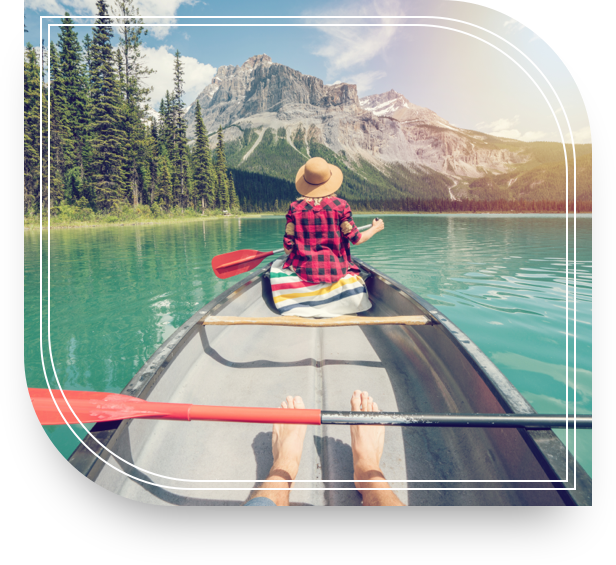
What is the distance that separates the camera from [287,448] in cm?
168

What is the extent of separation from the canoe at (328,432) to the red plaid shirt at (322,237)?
0.68 m

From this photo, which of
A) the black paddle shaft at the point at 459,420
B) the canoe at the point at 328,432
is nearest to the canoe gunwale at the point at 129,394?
the canoe at the point at 328,432

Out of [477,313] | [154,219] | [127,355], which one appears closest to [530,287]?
[477,313]

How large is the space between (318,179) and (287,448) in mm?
2407

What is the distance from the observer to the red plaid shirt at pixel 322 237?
128 inches

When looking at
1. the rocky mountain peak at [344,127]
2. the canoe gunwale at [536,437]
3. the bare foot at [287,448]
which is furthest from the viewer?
the rocky mountain peak at [344,127]

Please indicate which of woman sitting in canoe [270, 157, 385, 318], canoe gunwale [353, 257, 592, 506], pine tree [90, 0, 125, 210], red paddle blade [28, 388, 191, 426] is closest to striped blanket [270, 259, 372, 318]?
woman sitting in canoe [270, 157, 385, 318]

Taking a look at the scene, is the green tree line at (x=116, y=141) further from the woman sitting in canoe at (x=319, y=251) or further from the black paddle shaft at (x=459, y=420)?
the black paddle shaft at (x=459, y=420)

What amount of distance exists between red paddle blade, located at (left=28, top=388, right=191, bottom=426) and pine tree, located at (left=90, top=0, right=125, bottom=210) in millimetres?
27386

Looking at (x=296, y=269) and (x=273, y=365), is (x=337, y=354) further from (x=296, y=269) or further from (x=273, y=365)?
(x=296, y=269)

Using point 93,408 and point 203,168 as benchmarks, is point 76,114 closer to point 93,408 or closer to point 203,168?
point 203,168

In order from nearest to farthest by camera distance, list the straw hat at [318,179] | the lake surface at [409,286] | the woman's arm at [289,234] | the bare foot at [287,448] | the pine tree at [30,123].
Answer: the pine tree at [30,123] → the bare foot at [287,448] → the lake surface at [409,286] → the straw hat at [318,179] → the woman's arm at [289,234]

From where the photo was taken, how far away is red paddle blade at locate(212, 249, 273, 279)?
436 cm

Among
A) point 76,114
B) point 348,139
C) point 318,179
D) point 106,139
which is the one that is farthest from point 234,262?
point 348,139
